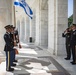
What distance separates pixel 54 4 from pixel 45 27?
704 cm

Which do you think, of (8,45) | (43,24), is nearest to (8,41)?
(8,45)

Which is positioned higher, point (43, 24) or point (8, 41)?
point (43, 24)

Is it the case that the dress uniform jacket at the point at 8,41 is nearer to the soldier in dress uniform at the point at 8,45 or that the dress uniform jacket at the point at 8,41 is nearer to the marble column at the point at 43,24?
the soldier in dress uniform at the point at 8,45

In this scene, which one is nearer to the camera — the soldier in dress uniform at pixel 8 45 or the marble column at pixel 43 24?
the soldier in dress uniform at pixel 8 45

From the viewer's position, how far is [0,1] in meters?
13.2

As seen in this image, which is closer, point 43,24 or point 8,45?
point 8,45

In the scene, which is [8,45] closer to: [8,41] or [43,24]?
[8,41]

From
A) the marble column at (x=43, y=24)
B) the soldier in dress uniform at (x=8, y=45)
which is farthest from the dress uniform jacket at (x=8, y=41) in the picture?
the marble column at (x=43, y=24)

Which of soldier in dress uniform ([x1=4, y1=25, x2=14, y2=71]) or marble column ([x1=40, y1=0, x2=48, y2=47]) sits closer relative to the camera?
soldier in dress uniform ([x1=4, y1=25, x2=14, y2=71])

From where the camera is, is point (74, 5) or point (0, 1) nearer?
point (0, 1)

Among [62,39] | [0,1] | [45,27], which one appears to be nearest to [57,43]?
[62,39]

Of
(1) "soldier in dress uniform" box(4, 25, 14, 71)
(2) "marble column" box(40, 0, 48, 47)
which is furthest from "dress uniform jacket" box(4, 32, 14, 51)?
(2) "marble column" box(40, 0, 48, 47)

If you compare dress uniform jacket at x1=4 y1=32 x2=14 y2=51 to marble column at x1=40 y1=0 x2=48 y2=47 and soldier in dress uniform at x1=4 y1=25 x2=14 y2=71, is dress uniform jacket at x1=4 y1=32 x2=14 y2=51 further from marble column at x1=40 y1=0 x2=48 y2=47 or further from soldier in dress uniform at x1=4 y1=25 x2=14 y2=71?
marble column at x1=40 y1=0 x2=48 y2=47

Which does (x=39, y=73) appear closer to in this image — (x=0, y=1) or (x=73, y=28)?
(x=73, y=28)
